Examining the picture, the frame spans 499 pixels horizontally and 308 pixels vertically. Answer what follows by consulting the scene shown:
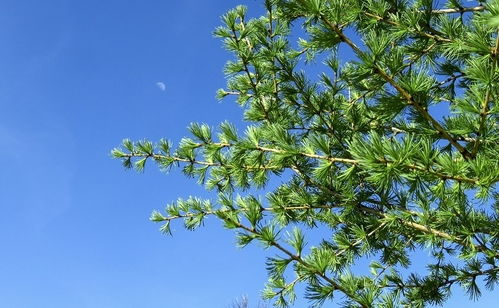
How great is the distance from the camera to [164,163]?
4.65 metres

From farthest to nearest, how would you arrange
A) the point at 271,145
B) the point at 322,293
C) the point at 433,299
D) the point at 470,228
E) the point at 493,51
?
the point at 433,299 → the point at 271,145 → the point at 470,228 → the point at 322,293 → the point at 493,51

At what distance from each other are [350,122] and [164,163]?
1.70 m

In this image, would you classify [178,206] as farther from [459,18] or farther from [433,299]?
[459,18]

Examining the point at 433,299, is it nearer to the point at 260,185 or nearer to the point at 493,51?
the point at 260,185

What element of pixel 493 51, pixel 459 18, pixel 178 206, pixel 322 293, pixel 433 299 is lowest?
pixel 322 293

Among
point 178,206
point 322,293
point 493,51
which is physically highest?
point 178,206

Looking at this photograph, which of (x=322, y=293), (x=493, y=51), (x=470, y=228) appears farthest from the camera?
(x=470, y=228)

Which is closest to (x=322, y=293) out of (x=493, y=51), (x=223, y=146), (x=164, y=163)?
(x=223, y=146)

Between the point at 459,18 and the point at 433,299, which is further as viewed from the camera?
the point at 433,299

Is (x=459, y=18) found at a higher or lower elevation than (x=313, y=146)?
higher

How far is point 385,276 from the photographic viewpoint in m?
4.60

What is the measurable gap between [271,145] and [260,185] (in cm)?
76

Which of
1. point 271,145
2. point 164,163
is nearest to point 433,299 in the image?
point 271,145

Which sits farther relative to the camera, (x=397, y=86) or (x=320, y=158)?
(x=320, y=158)
